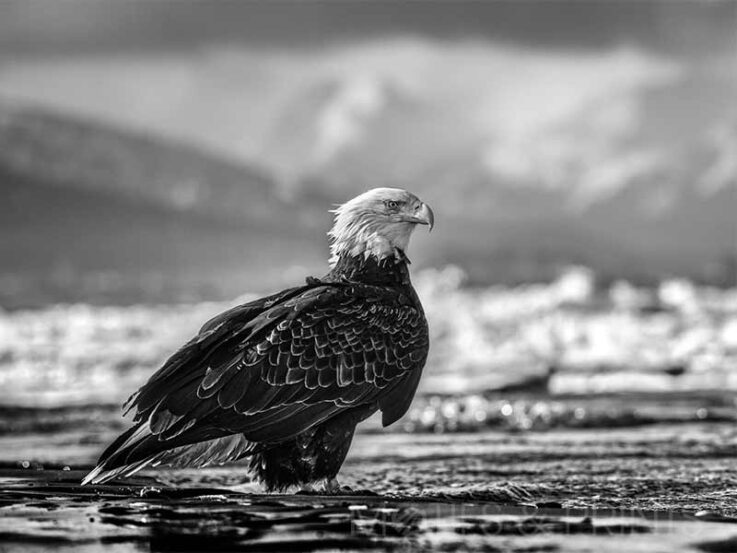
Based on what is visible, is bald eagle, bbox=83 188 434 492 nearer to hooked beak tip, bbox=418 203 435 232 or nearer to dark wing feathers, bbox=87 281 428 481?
dark wing feathers, bbox=87 281 428 481

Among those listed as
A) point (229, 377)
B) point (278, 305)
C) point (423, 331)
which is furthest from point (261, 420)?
point (423, 331)

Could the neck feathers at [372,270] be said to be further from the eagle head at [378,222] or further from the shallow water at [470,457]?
the shallow water at [470,457]

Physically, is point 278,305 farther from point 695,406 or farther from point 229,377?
point 695,406

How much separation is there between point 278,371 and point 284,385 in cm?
8

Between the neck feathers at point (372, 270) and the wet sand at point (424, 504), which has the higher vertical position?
the neck feathers at point (372, 270)

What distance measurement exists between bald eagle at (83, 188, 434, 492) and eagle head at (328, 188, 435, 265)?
37 centimetres

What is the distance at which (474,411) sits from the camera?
506 inches

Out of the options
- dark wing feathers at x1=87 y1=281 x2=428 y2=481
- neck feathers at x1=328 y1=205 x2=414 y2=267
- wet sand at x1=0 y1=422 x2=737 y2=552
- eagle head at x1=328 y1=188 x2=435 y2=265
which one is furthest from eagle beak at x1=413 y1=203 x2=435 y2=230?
wet sand at x1=0 y1=422 x2=737 y2=552

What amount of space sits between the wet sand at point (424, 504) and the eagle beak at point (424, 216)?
5.06 feet

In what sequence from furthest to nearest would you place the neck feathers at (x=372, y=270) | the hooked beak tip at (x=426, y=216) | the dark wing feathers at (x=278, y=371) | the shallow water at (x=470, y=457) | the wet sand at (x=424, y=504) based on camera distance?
1. the hooked beak tip at (x=426, y=216)
2. the neck feathers at (x=372, y=270)
3. the dark wing feathers at (x=278, y=371)
4. the shallow water at (x=470, y=457)
5. the wet sand at (x=424, y=504)

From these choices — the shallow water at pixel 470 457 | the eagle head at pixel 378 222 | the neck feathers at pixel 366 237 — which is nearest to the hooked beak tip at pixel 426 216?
the eagle head at pixel 378 222

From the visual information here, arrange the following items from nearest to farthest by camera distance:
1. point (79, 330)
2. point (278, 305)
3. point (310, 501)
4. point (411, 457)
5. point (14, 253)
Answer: point (310, 501)
point (278, 305)
point (411, 457)
point (79, 330)
point (14, 253)

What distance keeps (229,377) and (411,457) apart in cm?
304

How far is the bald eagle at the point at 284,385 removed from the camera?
21.1 ft
